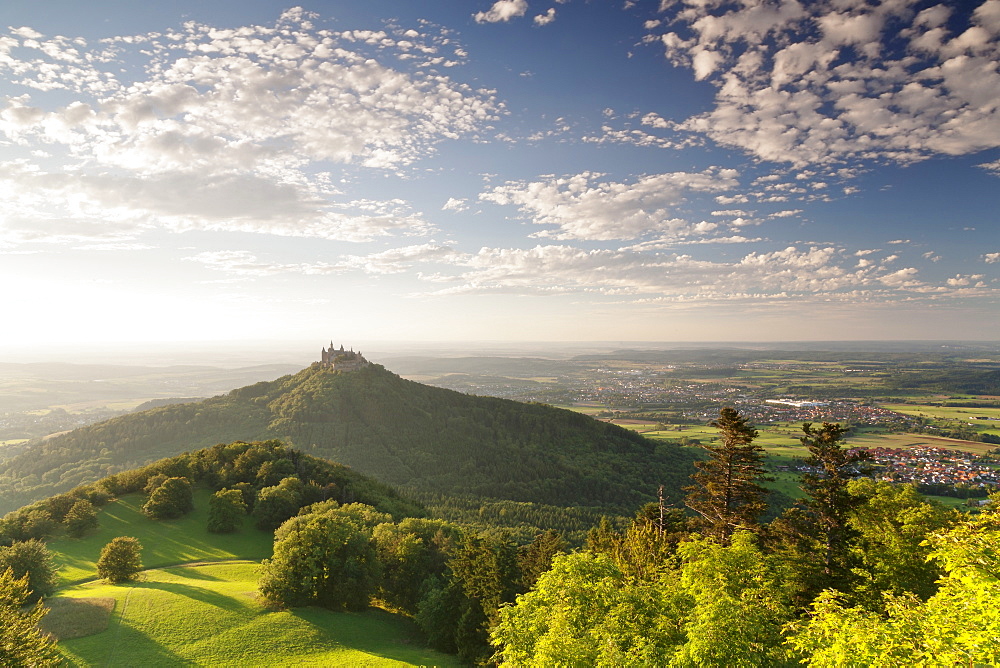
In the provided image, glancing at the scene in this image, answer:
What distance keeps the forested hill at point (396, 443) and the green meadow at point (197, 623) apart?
94.7 metres

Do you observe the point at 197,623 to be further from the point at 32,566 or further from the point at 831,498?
the point at 831,498

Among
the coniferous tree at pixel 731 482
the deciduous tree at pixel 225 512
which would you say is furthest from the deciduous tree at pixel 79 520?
the coniferous tree at pixel 731 482

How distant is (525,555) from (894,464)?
13853 centimetres

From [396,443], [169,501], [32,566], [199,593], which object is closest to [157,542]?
[169,501]

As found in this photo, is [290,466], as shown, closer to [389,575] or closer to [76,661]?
[389,575]

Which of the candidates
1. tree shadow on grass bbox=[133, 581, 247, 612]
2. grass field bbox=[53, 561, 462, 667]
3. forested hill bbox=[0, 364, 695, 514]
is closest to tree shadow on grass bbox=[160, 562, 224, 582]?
grass field bbox=[53, 561, 462, 667]

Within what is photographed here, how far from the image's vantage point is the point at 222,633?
37781mm

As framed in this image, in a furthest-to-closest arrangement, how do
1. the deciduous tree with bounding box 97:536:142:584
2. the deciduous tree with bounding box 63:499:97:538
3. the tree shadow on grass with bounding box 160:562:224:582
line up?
1. the deciduous tree with bounding box 63:499:97:538
2. the tree shadow on grass with bounding box 160:562:224:582
3. the deciduous tree with bounding box 97:536:142:584

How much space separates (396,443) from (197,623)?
134 meters

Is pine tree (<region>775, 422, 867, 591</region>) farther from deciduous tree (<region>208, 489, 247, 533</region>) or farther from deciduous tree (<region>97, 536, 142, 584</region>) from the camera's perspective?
deciduous tree (<region>208, 489, 247, 533</region>)

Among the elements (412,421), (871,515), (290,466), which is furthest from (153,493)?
(412,421)

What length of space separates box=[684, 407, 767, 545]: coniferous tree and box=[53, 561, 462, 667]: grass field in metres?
27.5

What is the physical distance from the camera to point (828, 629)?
1520cm

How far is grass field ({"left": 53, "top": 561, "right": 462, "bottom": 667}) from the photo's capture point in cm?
3425
